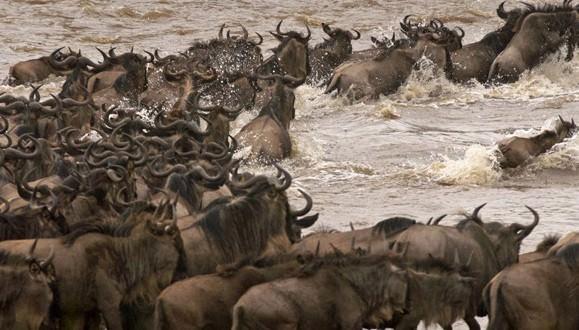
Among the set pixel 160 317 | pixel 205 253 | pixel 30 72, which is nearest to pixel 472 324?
pixel 205 253

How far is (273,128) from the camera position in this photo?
16.8 metres

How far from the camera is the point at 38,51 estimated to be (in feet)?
84.8

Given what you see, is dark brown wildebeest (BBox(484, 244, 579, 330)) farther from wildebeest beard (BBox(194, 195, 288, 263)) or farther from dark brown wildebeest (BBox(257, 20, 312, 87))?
dark brown wildebeest (BBox(257, 20, 312, 87))

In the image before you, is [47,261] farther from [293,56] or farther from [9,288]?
[293,56]

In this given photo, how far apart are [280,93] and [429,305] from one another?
8469 millimetres

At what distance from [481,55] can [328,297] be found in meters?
13.3

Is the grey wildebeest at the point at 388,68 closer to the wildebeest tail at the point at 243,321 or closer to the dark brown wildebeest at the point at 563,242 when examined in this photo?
the dark brown wildebeest at the point at 563,242

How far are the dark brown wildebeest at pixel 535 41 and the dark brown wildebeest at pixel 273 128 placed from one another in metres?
4.59

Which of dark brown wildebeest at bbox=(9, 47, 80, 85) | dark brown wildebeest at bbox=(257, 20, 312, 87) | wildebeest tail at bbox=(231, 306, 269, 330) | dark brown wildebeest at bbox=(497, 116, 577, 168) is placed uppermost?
wildebeest tail at bbox=(231, 306, 269, 330)

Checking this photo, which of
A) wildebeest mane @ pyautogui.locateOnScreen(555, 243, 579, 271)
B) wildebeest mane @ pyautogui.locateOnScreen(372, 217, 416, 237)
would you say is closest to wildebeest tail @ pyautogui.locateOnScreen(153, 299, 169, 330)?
wildebeest mane @ pyautogui.locateOnScreen(372, 217, 416, 237)

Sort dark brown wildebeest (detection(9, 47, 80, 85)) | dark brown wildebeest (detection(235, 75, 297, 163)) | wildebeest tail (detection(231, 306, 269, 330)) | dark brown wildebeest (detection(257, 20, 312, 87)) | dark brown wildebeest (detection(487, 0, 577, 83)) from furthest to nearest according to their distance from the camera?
dark brown wildebeest (detection(9, 47, 80, 85)) < dark brown wildebeest (detection(487, 0, 577, 83)) < dark brown wildebeest (detection(257, 20, 312, 87)) < dark brown wildebeest (detection(235, 75, 297, 163)) < wildebeest tail (detection(231, 306, 269, 330))

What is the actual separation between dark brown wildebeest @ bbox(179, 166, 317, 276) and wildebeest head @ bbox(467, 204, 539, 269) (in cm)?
129

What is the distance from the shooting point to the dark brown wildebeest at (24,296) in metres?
9.07

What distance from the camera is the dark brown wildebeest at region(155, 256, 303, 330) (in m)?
8.88
